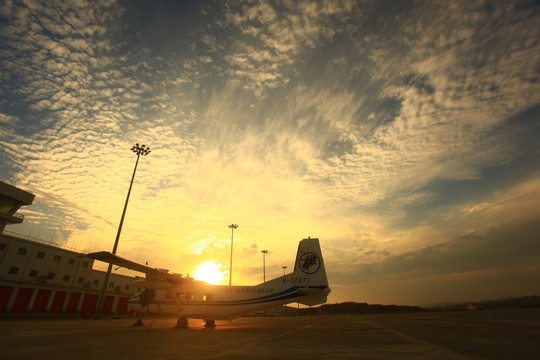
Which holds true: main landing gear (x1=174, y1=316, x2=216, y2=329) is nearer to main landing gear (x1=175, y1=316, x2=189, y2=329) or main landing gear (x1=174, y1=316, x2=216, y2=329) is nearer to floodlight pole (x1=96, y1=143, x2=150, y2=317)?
main landing gear (x1=175, y1=316, x2=189, y2=329)

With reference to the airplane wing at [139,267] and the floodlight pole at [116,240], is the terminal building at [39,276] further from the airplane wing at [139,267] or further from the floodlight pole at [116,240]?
the airplane wing at [139,267]

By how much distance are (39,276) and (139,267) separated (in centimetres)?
3244

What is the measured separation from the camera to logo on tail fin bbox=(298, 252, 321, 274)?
18.7m

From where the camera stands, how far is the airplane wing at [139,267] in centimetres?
1366

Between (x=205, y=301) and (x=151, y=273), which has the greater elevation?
(x=151, y=273)

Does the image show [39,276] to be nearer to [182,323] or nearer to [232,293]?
[182,323]

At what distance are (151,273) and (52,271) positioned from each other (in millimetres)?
32224

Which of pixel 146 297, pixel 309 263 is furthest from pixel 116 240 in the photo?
pixel 309 263

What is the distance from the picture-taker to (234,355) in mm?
6523

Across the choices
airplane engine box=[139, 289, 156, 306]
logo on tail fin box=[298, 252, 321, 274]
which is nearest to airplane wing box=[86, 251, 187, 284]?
airplane engine box=[139, 289, 156, 306]

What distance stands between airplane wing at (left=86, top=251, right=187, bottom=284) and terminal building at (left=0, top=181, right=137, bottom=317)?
58.9ft

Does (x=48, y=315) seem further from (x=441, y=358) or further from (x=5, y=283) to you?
(x=441, y=358)

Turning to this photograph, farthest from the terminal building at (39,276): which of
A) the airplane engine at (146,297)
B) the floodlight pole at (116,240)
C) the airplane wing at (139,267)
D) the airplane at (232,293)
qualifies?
the airplane wing at (139,267)

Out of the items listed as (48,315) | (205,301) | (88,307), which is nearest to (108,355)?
→ (205,301)
